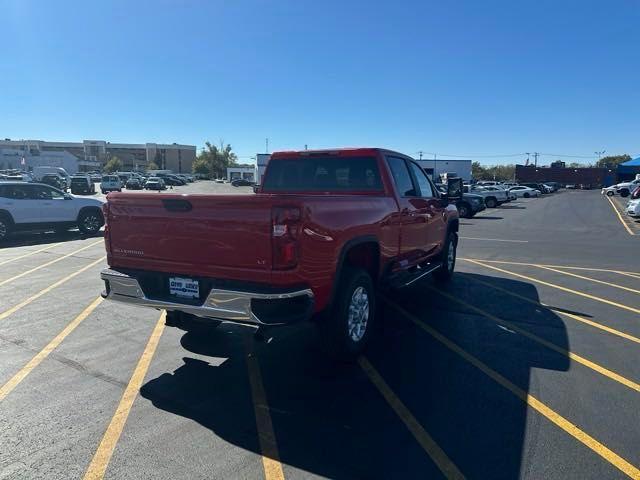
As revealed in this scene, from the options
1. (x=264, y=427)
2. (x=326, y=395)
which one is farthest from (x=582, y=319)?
(x=264, y=427)

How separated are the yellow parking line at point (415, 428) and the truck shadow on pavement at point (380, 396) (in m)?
0.04

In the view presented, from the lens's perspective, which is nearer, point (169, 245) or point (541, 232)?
point (169, 245)

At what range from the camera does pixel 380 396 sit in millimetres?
3799

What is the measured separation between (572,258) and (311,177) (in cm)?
829

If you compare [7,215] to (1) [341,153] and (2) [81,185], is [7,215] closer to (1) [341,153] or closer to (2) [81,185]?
(1) [341,153]

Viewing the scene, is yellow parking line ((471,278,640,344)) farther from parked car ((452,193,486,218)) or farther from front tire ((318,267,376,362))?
parked car ((452,193,486,218))

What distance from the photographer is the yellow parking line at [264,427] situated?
9.32 ft

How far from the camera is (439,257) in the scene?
7.61 m

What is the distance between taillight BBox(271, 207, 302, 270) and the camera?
3.53 metres

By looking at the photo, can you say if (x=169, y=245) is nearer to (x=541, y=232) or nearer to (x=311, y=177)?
(x=311, y=177)

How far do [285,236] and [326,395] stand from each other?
1.41 metres

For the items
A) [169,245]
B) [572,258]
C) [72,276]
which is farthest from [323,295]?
[572,258]

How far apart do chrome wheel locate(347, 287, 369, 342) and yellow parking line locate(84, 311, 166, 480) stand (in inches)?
78.6

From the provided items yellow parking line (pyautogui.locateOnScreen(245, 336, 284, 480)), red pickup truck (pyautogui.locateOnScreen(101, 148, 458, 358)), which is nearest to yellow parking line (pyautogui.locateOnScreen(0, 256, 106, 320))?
red pickup truck (pyautogui.locateOnScreen(101, 148, 458, 358))
